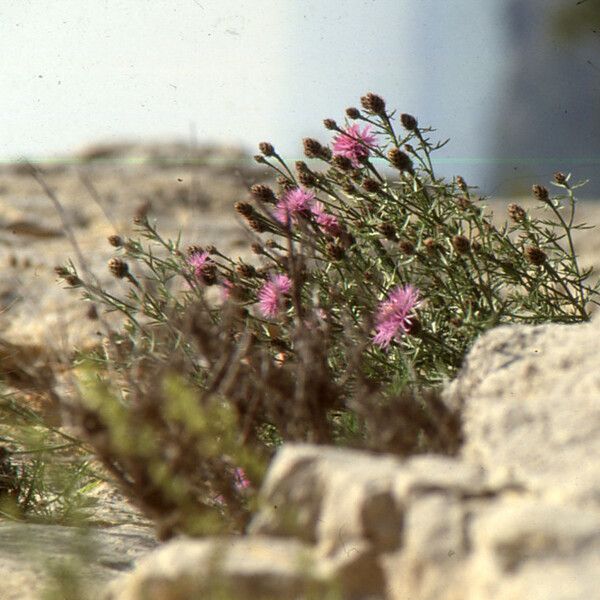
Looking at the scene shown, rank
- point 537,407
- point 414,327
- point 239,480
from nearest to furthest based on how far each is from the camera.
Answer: point 537,407, point 239,480, point 414,327

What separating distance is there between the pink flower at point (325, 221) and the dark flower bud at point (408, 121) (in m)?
0.29

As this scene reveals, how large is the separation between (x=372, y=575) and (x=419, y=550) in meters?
0.10

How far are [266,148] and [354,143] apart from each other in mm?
225

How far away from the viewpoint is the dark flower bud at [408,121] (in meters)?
2.19

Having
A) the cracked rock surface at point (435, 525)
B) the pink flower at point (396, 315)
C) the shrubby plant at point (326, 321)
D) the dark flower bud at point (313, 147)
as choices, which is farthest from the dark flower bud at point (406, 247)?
the cracked rock surface at point (435, 525)

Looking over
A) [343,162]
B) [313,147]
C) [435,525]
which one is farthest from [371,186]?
[435,525]

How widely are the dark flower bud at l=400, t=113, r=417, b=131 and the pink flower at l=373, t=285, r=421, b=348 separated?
19.5 inches

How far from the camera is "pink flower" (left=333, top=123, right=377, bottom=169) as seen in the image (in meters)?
2.22

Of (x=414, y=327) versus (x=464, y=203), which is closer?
(x=414, y=327)

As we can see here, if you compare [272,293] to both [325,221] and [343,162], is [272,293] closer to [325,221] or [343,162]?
[325,221]

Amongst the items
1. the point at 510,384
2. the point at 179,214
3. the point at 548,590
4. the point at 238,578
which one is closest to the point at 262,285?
the point at 510,384

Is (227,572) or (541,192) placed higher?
(541,192)

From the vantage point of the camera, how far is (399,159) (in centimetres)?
211

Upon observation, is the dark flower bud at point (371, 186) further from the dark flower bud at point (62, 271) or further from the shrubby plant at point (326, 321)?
the dark flower bud at point (62, 271)
